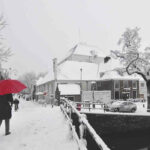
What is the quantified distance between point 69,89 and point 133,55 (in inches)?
569

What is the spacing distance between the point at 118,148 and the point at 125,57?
13.1 metres

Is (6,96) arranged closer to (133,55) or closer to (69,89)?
(133,55)

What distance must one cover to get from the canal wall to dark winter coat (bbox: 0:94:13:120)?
11.8m

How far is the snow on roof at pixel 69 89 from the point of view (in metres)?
33.5

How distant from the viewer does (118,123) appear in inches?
703

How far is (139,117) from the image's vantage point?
18.4 meters

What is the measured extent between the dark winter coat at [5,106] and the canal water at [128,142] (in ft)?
38.6

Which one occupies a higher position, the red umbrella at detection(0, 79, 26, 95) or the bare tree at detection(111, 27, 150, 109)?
the bare tree at detection(111, 27, 150, 109)

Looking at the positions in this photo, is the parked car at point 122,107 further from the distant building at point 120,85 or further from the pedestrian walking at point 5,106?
the pedestrian walking at point 5,106

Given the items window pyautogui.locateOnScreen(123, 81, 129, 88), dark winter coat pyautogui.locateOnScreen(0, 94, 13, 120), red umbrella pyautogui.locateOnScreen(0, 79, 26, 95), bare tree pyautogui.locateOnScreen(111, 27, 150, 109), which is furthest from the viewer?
window pyautogui.locateOnScreen(123, 81, 129, 88)

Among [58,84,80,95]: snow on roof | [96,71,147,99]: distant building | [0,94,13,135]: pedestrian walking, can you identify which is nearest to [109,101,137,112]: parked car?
[58,84,80,95]: snow on roof

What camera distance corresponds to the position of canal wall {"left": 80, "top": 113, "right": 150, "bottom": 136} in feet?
56.7

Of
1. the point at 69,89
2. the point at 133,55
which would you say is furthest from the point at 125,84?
the point at 133,55

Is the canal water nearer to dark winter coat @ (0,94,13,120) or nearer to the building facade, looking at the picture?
dark winter coat @ (0,94,13,120)
